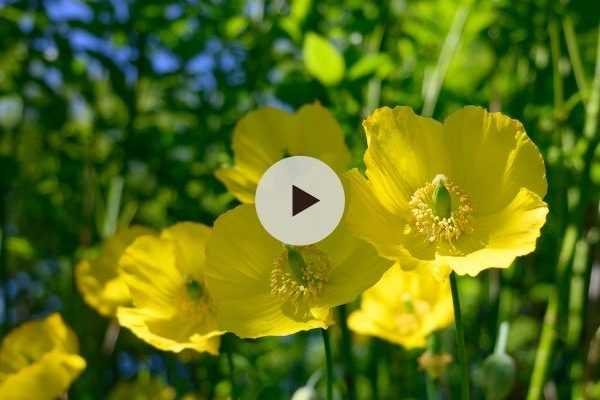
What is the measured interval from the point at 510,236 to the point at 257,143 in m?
0.38

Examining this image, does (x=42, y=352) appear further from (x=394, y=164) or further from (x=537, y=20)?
(x=537, y=20)

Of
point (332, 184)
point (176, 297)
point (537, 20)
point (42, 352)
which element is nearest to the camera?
point (332, 184)

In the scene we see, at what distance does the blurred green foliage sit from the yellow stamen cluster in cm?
15

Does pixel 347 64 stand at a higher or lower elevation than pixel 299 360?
higher

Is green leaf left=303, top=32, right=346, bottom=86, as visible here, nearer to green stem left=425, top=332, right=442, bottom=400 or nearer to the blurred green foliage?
the blurred green foliage

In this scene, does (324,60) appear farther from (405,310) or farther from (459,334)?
(459,334)

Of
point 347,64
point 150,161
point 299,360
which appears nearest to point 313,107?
point 347,64

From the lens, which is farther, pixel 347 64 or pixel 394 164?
pixel 347 64

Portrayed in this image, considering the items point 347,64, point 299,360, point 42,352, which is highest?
point 347,64

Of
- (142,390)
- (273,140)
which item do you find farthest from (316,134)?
(142,390)

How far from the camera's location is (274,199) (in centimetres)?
82

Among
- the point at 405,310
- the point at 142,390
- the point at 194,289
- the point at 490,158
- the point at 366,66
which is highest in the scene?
the point at 366,66

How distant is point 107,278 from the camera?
1.27 metres

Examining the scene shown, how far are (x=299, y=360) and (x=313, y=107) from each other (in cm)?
143
